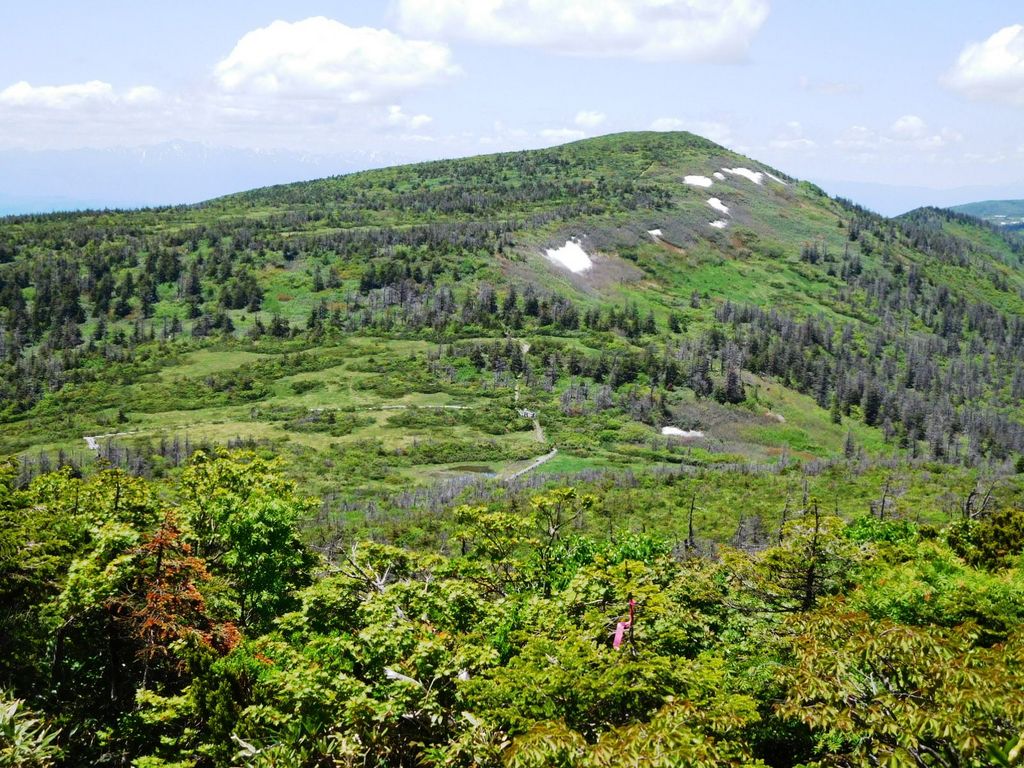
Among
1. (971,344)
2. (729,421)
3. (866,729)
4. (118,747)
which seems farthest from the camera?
(971,344)

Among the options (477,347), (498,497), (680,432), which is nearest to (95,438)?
(498,497)

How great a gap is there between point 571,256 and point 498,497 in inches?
4224

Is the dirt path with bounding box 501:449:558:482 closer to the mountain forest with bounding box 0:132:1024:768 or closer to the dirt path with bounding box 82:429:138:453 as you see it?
the mountain forest with bounding box 0:132:1024:768

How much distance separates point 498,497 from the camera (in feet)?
227

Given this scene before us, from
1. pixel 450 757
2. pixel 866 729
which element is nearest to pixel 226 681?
pixel 450 757

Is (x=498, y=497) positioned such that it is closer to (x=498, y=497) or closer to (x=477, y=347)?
(x=498, y=497)

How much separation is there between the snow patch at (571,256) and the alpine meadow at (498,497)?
1272mm

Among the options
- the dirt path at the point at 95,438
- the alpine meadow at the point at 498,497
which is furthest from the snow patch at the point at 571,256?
the dirt path at the point at 95,438

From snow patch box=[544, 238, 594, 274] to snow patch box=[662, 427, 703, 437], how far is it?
6483 centimetres

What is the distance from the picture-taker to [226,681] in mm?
17547

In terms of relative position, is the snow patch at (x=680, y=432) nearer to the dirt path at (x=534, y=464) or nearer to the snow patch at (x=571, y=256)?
the dirt path at (x=534, y=464)

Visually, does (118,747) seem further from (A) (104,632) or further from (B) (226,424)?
(B) (226,424)

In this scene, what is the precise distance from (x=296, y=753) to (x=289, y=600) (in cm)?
1311

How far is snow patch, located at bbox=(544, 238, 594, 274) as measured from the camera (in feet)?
543
